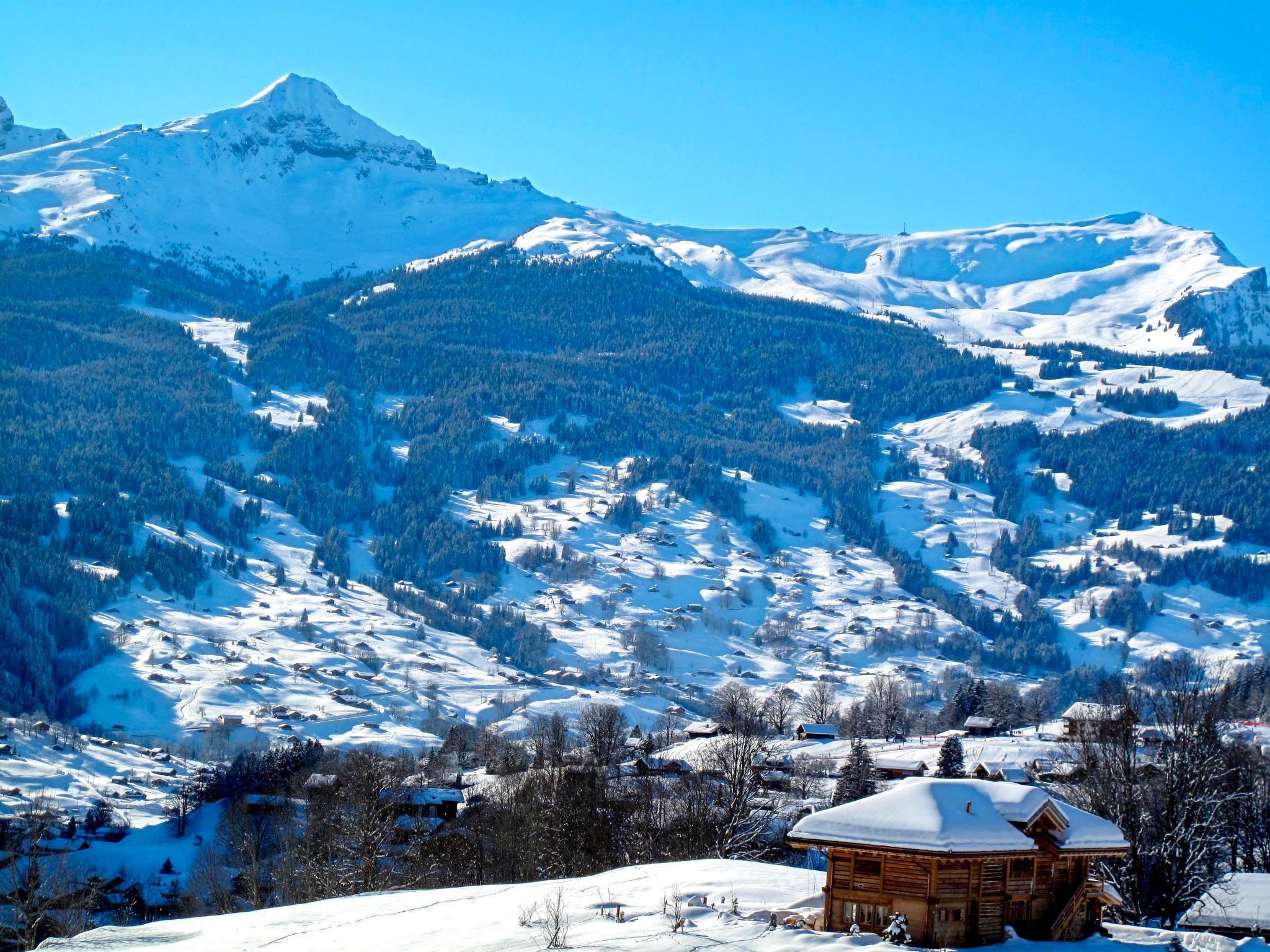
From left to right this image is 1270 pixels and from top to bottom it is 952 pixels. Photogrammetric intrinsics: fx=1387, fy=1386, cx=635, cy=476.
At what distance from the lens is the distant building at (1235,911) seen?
46.4 m

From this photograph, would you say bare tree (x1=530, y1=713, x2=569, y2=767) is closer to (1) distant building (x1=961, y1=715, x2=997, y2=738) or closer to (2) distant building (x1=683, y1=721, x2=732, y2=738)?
(2) distant building (x1=683, y1=721, x2=732, y2=738)

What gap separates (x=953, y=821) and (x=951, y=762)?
5194cm

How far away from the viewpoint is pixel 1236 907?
47.5 m

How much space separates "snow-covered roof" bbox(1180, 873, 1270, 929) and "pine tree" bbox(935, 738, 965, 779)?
3069 centimetres

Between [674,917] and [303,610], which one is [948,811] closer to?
[674,917]

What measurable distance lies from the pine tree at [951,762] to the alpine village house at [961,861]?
46.1m

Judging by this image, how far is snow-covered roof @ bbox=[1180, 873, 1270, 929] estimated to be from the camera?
46.6 m

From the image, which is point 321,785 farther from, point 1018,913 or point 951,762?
point 1018,913

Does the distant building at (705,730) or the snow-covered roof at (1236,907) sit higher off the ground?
the snow-covered roof at (1236,907)

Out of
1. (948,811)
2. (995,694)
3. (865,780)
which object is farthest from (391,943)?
(995,694)

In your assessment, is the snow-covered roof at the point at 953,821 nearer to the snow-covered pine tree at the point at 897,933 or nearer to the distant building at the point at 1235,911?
the snow-covered pine tree at the point at 897,933

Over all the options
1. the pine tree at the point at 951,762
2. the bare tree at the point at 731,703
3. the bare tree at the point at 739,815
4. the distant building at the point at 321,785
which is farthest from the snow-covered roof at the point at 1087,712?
the distant building at the point at 321,785

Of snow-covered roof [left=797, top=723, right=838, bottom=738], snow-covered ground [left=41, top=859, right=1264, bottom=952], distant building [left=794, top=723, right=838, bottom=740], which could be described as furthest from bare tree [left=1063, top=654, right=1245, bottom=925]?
snow-covered roof [left=797, top=723, right=838, bottom=738]

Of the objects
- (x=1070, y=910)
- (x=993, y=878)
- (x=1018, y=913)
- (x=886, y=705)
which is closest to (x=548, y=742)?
(x=886, y=705)
